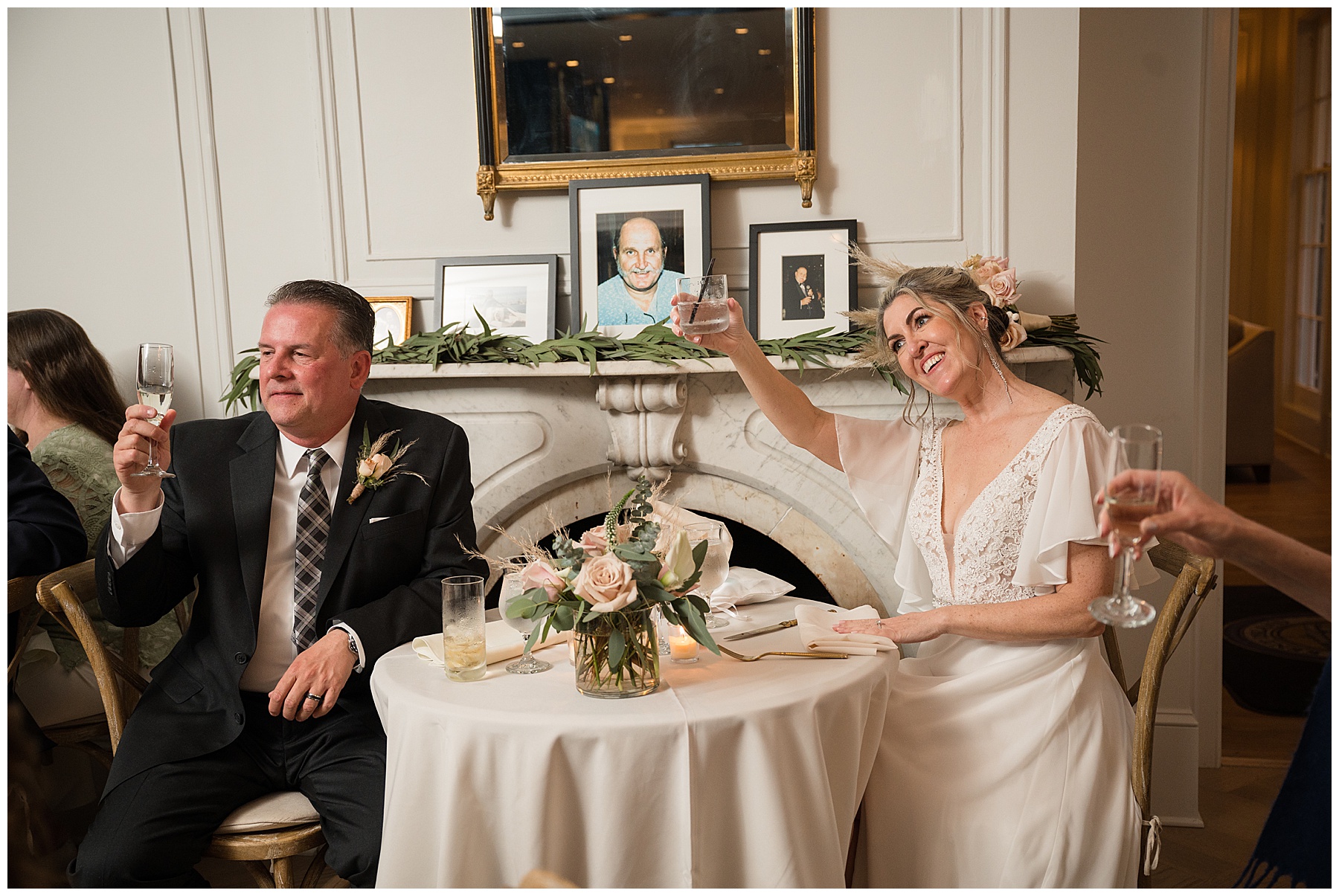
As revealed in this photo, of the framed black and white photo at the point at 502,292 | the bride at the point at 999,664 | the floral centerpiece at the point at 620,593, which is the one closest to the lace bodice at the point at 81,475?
the framed black and white photo at the point at 502,292

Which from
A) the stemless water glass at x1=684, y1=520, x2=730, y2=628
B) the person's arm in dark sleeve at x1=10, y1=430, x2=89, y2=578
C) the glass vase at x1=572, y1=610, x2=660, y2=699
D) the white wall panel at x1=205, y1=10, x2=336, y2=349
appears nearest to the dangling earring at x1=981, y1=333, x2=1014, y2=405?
the stemless water glass at x1=684, y1=520, x2=730, y2=628

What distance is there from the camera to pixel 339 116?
2918mm

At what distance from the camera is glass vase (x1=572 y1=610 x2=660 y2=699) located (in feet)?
5.01

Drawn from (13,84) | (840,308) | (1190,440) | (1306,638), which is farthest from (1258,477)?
(13,84)

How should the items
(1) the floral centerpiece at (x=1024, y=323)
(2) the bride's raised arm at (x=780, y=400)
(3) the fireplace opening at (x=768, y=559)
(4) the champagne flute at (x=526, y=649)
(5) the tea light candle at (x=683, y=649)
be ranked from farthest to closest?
1. (3) the fireplace opening at (x=768, y=559)
2. (1) the floral centerpiece at (x=1024, y=323)
3. (2) the bride's raised arm at (x=780, y=400)
4. (5) the tea light candle at (x=683, y=649)
5. (4) the champagne flute at (x=526, y=649)

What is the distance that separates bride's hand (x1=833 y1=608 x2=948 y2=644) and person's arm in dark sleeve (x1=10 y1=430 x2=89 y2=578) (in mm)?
1777

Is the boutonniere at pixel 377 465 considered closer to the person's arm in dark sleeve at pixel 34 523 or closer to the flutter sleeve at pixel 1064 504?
the person's arm in dark sleeve at pixel 34 523

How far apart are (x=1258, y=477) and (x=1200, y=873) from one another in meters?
5.82

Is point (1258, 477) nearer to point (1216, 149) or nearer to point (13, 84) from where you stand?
point (1216, 149)

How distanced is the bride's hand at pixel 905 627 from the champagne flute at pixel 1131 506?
618mm

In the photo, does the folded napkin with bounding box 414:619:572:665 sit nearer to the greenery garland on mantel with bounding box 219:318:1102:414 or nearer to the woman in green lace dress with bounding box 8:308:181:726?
the greenery garland on mantel with bounding box 219:318:1102:414

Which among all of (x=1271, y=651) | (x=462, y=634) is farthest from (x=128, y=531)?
(x=1271, y=651)

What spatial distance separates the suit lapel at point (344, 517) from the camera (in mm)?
2043

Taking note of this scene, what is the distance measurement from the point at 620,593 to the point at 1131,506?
0.73 m
